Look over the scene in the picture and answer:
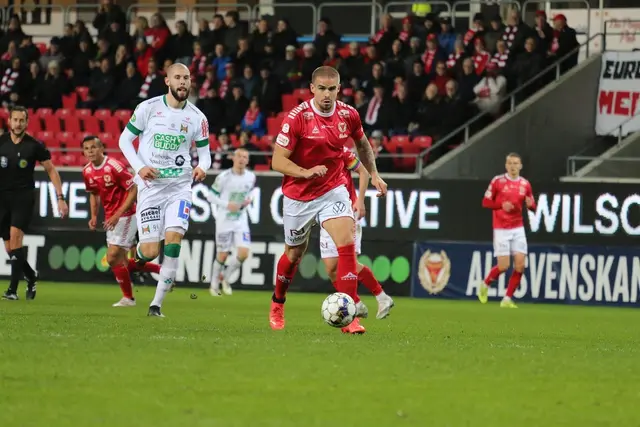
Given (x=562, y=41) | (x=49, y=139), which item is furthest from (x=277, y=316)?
(x=49, y=139)

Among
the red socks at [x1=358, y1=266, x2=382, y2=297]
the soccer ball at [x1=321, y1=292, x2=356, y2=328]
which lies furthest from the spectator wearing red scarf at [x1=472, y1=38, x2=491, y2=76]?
the soccer ball at [x1=321, y1=292, x2=356, y2=328]

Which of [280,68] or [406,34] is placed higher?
[406,34]

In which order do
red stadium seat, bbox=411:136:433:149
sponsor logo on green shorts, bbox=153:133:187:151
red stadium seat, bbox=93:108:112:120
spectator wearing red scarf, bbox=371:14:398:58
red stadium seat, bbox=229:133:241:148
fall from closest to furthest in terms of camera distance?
sponsor logo on green shorts, bbox=153:133:187:151
red stadium seat, bbox=411:136:433:149
red stadium seat, bbox=229:133:241:148
spectator wearing red scarf, bbox=371:14:398:58
red stadium seat, bbox=93:108:112:120

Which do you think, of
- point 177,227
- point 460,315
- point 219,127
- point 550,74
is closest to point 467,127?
point 550,74

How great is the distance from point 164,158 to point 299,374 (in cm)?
582

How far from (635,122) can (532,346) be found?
48.8ft

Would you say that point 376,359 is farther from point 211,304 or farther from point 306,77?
point 306,77

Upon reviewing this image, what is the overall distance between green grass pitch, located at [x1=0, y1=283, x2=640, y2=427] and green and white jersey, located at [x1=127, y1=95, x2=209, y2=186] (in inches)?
58.5

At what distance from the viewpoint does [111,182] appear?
50.4 feet

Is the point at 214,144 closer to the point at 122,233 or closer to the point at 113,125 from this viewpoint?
the point at 113,125

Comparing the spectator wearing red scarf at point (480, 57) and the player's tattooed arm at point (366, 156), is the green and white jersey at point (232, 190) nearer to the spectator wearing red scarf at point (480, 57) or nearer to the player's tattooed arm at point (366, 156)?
the spectator wearing red scarf at point (480, 57)

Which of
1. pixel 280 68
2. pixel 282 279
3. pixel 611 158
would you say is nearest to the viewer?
pixel 282 279

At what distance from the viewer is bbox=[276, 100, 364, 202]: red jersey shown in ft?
35.5

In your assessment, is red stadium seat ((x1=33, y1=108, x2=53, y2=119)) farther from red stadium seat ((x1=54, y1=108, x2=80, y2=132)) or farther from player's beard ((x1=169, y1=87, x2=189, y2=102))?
player's beard ((x1=169, y1=87, x2=189, y2=102))
